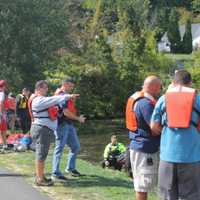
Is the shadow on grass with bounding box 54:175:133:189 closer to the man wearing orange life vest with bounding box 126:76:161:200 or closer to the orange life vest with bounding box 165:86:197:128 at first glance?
the man wearing orange life vest with bounding box 126:76:161:200

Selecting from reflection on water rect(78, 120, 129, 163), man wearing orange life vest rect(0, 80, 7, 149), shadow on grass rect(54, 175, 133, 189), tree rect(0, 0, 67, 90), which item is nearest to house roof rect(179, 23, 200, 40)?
reflection on water rect(78, 120, 129, 163)

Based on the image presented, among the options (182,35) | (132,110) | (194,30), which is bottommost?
(132,110)

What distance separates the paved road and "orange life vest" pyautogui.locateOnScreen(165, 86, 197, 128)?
3.25 m

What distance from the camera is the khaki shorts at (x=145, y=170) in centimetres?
779

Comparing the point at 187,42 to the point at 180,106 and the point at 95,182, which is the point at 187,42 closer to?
the point at 95,182

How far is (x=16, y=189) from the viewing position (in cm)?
1016

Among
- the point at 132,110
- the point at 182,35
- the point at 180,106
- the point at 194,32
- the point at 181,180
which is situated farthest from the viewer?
the point at 194,32

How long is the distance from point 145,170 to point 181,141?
1.10 metres

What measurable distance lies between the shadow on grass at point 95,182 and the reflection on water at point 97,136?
33.2 ft

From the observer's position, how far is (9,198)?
9469mm

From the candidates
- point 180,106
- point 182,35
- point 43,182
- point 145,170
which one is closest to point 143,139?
point 145,170

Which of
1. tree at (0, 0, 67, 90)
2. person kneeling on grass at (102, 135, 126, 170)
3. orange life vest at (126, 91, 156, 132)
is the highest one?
tree at (0, 0, 67, 90)

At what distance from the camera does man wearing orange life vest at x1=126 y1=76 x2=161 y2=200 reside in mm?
7695

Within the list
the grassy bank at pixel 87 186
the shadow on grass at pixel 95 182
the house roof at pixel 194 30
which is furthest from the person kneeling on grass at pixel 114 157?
the house roof at pixel 194 30
